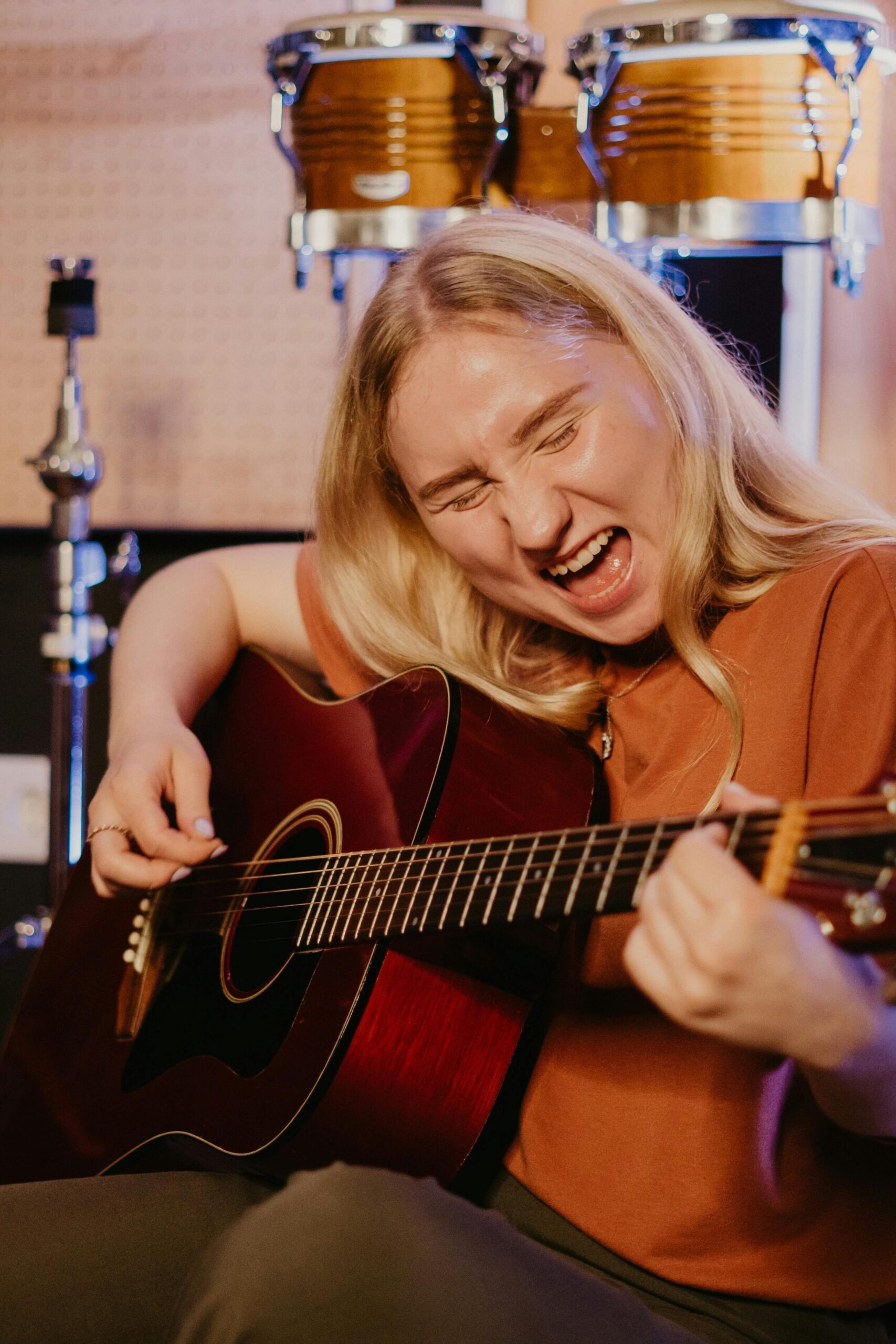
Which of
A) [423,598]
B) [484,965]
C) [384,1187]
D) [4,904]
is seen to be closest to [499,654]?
[423,598]

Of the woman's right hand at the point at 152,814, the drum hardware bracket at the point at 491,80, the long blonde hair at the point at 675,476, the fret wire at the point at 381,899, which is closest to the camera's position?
the fret wire at the point at 381,899

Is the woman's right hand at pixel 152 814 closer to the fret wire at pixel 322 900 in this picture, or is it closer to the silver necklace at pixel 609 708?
the fret wire at pixel 322 900

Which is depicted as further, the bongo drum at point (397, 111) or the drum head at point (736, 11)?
the bongo drum at point (397, 111)

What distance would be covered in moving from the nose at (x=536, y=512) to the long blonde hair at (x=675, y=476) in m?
0.09

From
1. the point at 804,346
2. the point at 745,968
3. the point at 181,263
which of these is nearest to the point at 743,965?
the point at 745,968

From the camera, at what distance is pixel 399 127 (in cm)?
163

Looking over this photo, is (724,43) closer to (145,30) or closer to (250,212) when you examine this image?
(250,212)

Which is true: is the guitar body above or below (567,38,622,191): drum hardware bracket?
below

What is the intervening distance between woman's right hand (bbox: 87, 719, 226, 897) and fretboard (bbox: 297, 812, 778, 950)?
187 millimetres

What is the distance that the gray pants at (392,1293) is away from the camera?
0.69 metres

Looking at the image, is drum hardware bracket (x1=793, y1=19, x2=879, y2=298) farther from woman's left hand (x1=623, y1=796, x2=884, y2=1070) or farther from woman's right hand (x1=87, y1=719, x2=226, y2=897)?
woman's left hand (x1=623, y1=796, x2=884, y2=1070)

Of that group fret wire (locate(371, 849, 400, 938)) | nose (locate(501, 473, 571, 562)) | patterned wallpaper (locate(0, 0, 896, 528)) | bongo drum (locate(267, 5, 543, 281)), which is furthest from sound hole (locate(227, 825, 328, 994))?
patterned wallpaper (locate(0, 0, 896, 528))

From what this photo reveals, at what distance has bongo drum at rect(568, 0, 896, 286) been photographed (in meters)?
1.46

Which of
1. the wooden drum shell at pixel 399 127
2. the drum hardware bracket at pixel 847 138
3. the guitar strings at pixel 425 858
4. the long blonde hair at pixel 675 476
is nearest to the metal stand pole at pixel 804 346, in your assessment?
the drum hardware bracket at pixel 847 138
